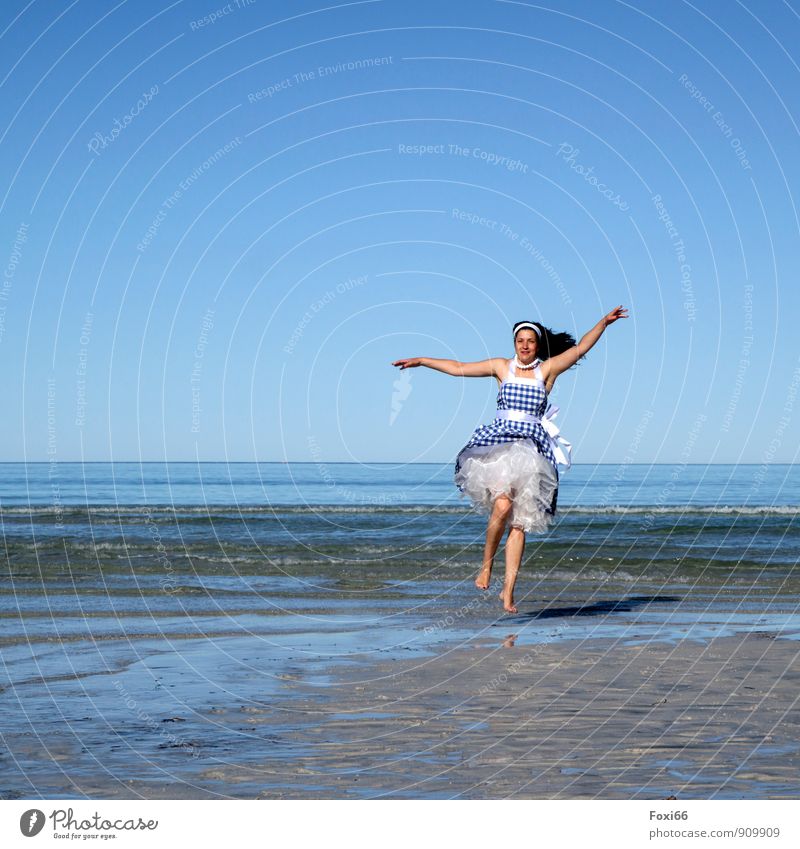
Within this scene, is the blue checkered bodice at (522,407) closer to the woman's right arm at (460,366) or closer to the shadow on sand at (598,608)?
the woman's right arm at (460,366)

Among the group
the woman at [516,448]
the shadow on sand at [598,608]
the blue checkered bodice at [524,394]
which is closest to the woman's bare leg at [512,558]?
the woman at [516,448]

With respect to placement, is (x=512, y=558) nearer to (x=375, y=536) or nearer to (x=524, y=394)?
(x=524, y=394)

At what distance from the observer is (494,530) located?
450 inches

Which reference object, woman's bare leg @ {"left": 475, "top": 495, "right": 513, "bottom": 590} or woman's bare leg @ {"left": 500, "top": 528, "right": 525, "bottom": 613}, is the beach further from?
woman's bare leg @ {"left": 475, "top": 495, "right": 513, "bottom": 590}

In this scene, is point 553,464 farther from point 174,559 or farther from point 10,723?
point 174,559

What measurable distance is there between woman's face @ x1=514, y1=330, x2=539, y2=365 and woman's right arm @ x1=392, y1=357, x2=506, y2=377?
0.21m

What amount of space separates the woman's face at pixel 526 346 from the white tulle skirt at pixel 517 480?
819mm

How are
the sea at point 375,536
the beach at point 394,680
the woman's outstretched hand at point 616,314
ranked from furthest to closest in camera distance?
the sea at point 375,536 → the woman's outstretched hand at point 616,314 → the beach at point 394,680

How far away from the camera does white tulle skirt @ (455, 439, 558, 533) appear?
11.1 metres

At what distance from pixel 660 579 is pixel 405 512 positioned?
18441mm

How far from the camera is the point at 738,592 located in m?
15.2

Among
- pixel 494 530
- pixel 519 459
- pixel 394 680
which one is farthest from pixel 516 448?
pixel 394 680

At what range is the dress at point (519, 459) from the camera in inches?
439
